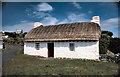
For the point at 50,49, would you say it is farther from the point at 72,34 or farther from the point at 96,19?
the point at 96,19

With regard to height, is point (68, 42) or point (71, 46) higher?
point (68, 42)

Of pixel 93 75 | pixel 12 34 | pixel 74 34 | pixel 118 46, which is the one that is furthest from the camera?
pixel 12 34

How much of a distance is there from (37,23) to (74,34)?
29.0 feet

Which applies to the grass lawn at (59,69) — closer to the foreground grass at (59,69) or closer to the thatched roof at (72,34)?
the foreground grass at (59,69)

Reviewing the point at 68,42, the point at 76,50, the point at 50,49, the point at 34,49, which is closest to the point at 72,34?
the point at 68,42

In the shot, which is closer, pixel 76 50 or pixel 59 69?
pixel 59 69

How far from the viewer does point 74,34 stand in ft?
38.4

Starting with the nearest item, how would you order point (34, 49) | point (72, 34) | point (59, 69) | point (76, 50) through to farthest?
1. point (59, 69)
2. point (76, 50)
3. point (72, 34)
4. point (34, 49)

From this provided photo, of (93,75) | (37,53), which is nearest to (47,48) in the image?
(37,53)

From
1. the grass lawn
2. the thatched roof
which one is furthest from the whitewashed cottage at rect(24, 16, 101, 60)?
the grass lawn

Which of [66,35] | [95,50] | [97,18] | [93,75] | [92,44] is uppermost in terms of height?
[97,18]

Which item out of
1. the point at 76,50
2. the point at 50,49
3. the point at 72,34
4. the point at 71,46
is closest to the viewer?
the point at 76,50

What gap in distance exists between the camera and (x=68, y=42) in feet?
38.2

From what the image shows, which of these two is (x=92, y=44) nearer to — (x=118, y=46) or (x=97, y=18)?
(x=97, y=18)
